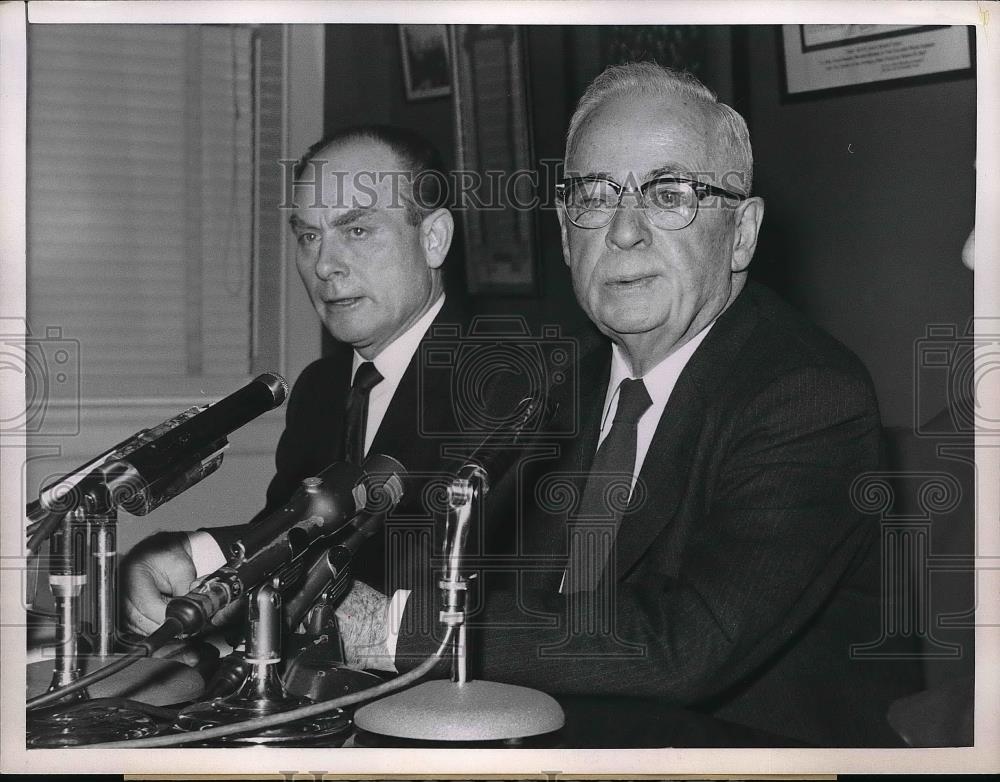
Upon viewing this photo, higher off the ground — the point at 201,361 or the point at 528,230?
the point at 528,230

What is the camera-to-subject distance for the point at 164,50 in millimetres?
1855

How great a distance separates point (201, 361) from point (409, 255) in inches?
15.7

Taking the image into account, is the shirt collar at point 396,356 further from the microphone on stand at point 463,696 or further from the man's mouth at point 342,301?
the microphone on stand at point 463,696

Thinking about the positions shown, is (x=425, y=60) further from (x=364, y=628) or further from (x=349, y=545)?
(x=364, y=628)

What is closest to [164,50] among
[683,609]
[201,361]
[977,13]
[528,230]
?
[201,361]

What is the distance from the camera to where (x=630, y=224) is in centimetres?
178

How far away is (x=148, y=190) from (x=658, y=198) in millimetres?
864

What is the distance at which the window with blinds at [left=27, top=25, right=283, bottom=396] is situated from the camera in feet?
6.06

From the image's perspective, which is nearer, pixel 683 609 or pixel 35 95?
pixel 683 609

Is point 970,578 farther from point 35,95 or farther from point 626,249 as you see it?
point 35,95

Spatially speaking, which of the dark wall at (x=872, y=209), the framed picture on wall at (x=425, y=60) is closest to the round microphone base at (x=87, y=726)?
the framed picture on wall at (x=425, y=60)

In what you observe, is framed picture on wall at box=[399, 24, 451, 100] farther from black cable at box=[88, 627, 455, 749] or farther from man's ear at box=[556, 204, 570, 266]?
black cable at box=[88, 627, 455, 749]

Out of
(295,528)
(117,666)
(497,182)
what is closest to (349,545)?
(295,528)

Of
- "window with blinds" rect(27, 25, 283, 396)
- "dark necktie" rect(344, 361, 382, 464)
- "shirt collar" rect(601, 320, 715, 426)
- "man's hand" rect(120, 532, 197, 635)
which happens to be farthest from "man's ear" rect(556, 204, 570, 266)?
"man's hand" rect(120, 532, 197, 635)
